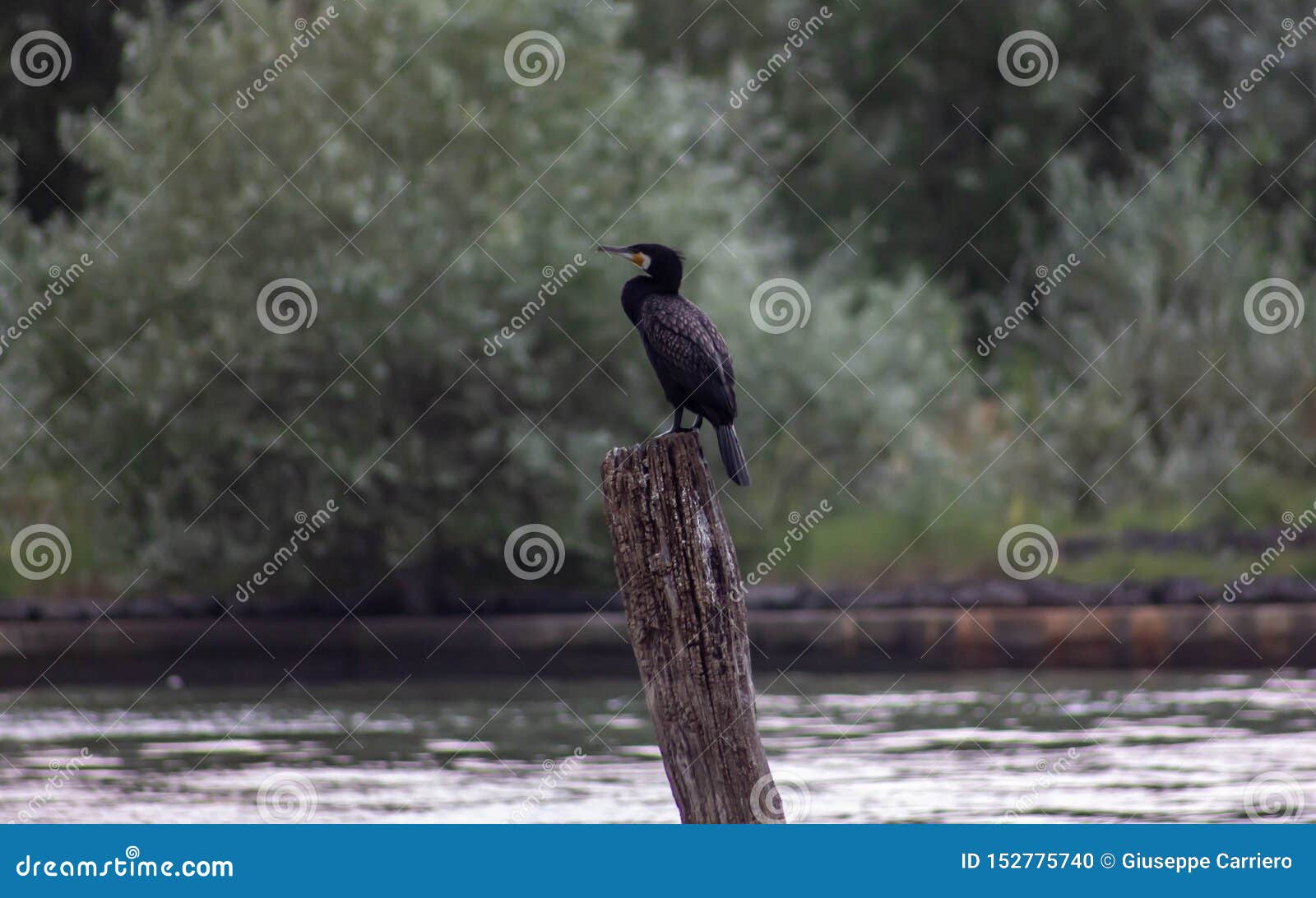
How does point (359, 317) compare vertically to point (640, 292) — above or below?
above

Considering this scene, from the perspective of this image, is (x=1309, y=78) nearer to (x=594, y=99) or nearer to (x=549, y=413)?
(x=594, y=99)

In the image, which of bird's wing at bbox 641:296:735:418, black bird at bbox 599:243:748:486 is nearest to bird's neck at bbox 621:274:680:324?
black bird at bbox 599:243:748:486

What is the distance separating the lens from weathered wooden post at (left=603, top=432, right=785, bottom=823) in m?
6.13

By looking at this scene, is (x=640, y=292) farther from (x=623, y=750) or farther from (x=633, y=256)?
(x=623, y=750)

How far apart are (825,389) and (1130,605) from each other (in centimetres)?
520

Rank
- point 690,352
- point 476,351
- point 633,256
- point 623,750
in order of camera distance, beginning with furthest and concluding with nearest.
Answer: point 476,351
point 623,750
point 633,256
point 690,352

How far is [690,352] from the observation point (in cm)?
Answer: 876

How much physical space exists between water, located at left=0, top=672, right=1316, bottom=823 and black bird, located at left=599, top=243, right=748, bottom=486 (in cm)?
524

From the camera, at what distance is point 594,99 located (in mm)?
26156

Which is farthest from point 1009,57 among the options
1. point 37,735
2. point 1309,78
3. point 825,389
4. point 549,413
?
point 37,735

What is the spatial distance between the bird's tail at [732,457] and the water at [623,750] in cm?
569

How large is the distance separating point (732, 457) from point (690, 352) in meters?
0.97

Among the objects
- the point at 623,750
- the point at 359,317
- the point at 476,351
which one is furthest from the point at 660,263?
the point at 359,317

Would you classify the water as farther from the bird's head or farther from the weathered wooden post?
the weathered wooden post
